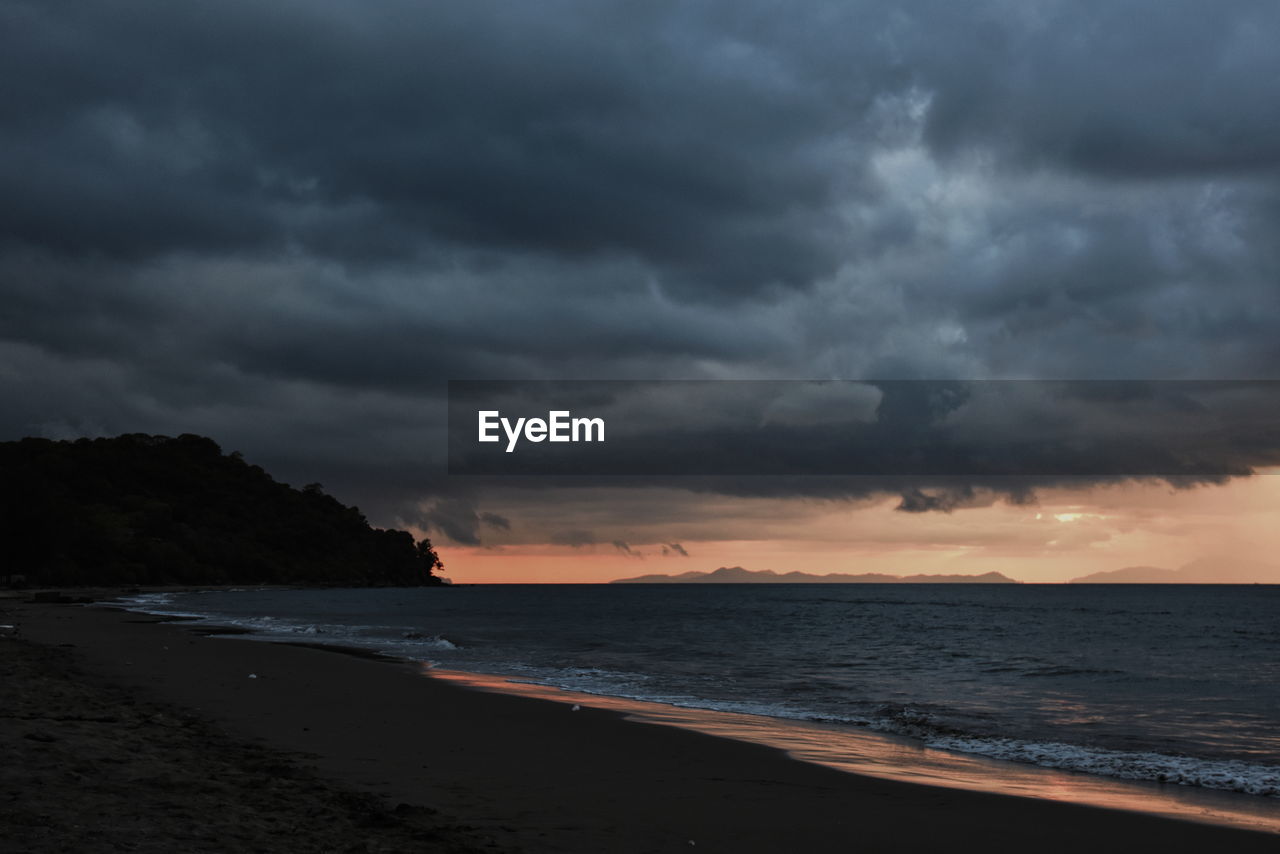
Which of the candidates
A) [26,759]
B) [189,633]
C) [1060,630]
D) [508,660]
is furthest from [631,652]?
[1060,630]

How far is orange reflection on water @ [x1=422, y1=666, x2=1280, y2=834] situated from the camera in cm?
1231

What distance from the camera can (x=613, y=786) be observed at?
11945 millimetres

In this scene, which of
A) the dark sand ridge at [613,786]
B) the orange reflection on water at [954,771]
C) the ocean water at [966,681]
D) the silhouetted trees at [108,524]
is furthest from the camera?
the silhouetted trees at [108,524]

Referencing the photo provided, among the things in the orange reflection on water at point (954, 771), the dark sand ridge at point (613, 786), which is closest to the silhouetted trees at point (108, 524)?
the dark sand ridge at point (613, 786)

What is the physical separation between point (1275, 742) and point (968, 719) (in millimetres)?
5854

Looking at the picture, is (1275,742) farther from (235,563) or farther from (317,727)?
(235,563)

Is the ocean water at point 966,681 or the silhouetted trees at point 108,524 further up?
the silhouetted trees at point 108,524

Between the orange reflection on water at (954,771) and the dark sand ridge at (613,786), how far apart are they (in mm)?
721

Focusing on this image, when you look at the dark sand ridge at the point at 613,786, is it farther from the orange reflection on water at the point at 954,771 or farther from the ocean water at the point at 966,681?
the ocean water at the point at 966,681

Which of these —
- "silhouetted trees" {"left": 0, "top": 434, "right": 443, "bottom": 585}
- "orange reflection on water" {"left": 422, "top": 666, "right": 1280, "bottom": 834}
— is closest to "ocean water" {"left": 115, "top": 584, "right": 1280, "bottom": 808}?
"orange reflection on water" {"left": 422, "top": 666, "right": 1280, "bottom": 834}

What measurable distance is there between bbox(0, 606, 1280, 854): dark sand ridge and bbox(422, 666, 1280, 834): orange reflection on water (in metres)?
0.72

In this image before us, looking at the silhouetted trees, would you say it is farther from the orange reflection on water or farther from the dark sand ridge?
the orange reflection on water

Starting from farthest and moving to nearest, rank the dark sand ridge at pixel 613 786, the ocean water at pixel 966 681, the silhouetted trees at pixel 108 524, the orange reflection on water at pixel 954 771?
1. the silhouetted trees at pixel 108 524
2. the ocean water at pixel 966 681
3. the orange reflection on water at pixel 954 771
4. the dark sand ridge at pixel 613 786

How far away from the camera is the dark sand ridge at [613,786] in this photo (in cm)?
971
